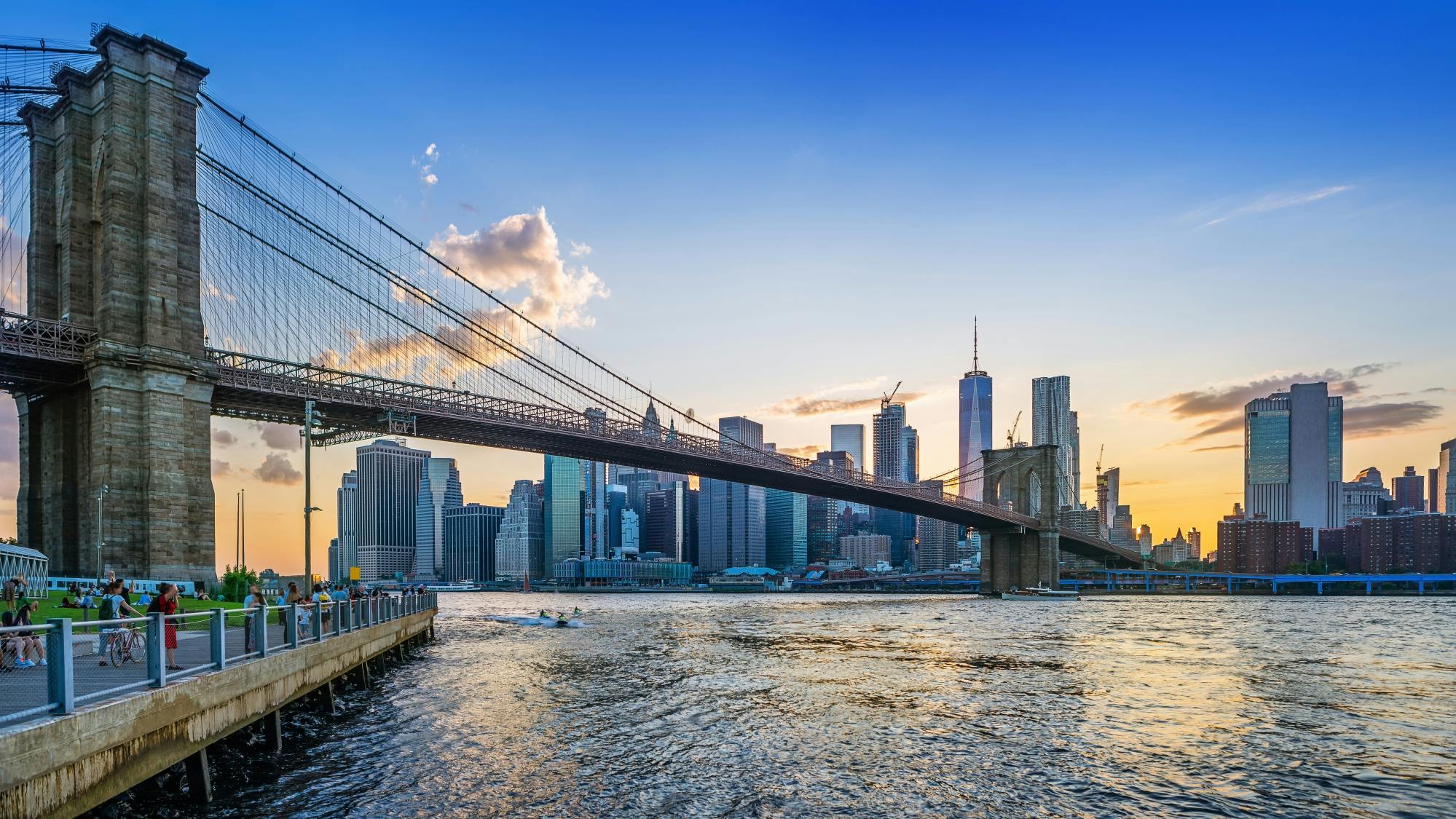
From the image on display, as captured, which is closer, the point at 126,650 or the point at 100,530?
the point at 126,650

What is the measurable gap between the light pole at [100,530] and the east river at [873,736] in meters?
13.7

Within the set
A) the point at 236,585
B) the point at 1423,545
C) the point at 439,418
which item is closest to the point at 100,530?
the point at 236,585

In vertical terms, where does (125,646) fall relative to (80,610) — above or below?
above

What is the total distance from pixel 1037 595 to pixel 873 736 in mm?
97551

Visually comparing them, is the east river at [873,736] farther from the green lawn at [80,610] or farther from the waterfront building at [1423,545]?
the waterfront building at [1423,545]

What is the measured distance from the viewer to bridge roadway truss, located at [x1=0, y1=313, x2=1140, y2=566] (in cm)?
4184

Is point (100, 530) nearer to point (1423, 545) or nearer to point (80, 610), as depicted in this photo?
point (80, 610)

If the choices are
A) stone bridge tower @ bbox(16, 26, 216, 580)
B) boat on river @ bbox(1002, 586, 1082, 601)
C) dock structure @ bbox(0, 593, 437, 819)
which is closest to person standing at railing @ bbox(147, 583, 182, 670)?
dock structure @ bbox(0, 593, 437, 819)

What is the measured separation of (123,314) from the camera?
41.6m

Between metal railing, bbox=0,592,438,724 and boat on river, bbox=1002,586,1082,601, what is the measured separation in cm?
9882

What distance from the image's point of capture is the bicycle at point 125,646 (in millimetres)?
13844

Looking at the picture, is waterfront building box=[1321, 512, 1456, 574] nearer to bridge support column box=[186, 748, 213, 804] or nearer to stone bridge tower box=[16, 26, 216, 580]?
stone bridge tower box=[16, 26, 216, 580]

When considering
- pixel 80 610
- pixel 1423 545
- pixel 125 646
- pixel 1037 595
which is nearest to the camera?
pixel 125 646

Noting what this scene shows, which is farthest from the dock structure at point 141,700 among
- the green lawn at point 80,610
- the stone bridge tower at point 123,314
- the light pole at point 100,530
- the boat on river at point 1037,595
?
the boat on river at point 1037,595
